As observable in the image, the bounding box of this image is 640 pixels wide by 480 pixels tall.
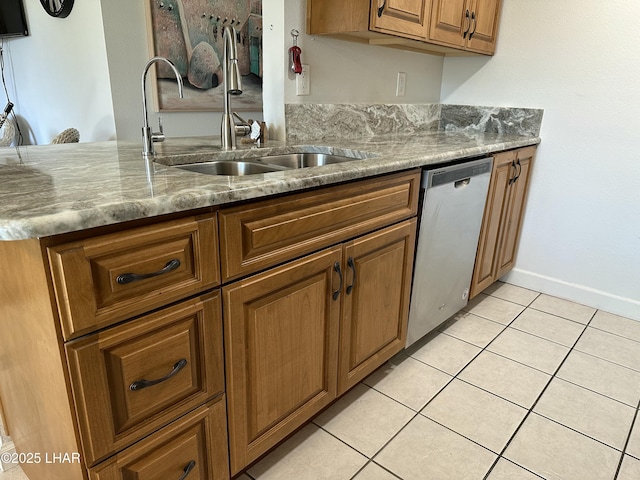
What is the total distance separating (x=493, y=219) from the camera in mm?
2318

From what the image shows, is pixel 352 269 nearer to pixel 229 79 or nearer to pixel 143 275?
pixel 143 275

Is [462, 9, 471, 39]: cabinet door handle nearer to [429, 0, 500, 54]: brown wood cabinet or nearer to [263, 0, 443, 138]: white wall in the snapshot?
[429, 0, 500, 54]: brown wood cabinet

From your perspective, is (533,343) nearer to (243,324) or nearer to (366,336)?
(366,336)

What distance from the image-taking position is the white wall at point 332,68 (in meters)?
1.81

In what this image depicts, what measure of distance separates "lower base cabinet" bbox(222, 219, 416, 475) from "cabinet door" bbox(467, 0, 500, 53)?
4.44 ft

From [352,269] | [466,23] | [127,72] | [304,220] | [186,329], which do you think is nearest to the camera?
[186,329]

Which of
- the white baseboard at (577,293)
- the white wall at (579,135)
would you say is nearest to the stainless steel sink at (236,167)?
the white wall at (579,135)

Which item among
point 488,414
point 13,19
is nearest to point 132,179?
point 488,414

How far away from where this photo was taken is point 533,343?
2.12 meters

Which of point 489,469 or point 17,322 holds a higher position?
point 17,322

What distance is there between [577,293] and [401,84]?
1627 millimetres

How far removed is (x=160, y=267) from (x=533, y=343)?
75.3 inches

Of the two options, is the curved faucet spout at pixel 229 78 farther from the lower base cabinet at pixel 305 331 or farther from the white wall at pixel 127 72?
the lower base cabinet at pixel 305 331

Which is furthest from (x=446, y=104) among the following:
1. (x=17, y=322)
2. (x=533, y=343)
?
(x=17, y=322)
